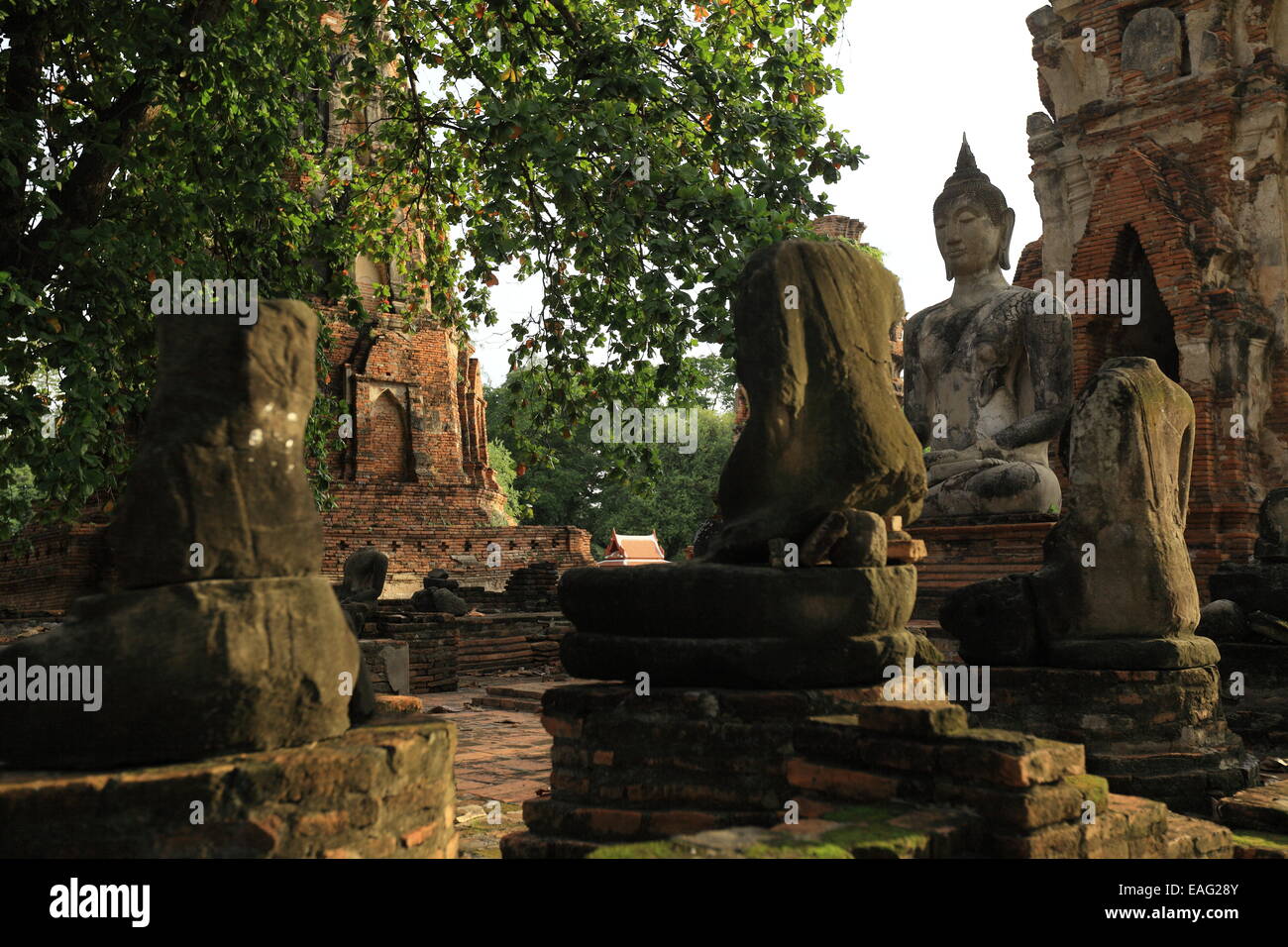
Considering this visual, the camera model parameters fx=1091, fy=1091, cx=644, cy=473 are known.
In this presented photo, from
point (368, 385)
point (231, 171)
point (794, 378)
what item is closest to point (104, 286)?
point (231, 171)

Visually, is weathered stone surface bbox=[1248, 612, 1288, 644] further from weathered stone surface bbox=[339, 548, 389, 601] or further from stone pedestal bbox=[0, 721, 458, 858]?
weathered stone surface bbox=[339, 548, 389, 601]

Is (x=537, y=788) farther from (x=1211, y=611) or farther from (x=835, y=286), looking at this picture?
(x=1211, y=611)

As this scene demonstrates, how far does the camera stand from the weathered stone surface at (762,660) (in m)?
3.60

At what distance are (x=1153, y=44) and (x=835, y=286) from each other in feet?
37.0

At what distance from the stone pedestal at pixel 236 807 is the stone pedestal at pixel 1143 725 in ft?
9.93

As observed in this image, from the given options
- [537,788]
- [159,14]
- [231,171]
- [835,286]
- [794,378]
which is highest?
[159,14]

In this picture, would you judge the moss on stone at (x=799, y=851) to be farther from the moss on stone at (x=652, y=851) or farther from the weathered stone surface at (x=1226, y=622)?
the weathered stone surface at (x=1226, y=622)

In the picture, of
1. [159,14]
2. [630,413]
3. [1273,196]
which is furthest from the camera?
[1273,196]

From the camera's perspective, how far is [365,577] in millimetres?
10914

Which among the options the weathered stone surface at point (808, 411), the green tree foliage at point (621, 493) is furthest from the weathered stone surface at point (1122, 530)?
the green tree foliage at point (621, 493)

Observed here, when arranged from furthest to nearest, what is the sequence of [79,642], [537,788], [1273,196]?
1. [1273,196]
2. [537,788]
3. [79,642]

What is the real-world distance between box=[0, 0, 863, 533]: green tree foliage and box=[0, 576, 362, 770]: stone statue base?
12.0 feet

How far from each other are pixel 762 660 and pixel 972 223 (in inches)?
284

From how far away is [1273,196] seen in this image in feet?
41.0
